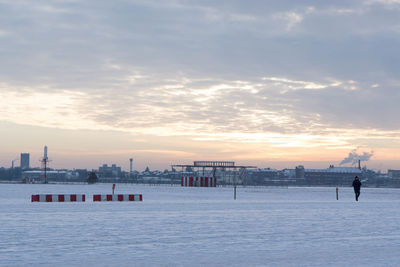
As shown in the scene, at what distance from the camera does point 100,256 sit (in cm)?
1425

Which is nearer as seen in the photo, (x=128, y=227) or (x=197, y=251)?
(x=197, y=251)

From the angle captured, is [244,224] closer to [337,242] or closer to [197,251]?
[337,242]

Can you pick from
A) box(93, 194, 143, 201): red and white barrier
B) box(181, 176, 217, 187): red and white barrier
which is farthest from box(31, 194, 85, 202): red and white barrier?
box(181, 176, 217, 187): red and white barrier

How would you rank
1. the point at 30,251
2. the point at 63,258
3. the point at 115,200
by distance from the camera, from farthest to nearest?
the point at 115,200, the point at 30,251, the point at 63,258

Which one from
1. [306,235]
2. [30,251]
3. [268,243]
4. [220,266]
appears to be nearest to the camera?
[220,266]

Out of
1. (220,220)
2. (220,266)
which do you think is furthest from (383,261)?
(220,220)

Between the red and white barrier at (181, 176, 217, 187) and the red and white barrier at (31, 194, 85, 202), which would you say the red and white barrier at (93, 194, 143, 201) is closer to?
the red and white barrier at (31, 194, 85, 202)

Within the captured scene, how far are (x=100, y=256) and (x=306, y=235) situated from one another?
819 cm

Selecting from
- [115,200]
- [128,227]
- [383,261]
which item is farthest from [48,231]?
[115,200]

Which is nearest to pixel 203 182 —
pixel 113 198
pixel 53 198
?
pixel 113 198

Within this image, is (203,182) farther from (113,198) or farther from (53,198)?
(53,198)

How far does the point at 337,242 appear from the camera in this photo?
17734 mm

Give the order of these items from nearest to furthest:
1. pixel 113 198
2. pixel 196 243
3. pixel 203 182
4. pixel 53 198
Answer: pixel 196 243, pixel 53 198, pixel 113 198, pixel 203 182

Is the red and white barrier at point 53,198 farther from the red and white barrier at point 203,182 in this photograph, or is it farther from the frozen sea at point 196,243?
the red and white barrier at point 203,182
